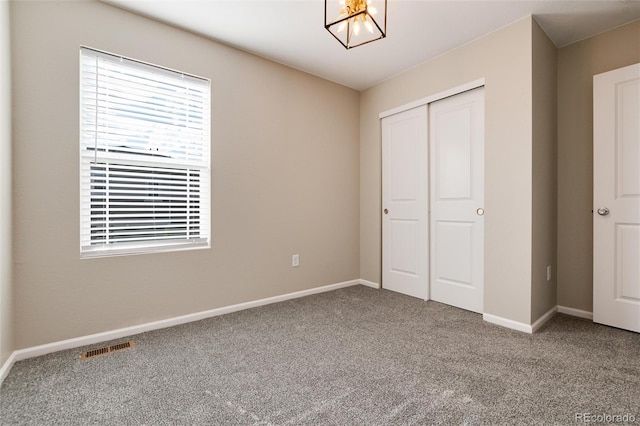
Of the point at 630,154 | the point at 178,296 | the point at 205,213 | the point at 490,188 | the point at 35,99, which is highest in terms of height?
the point at 35,99

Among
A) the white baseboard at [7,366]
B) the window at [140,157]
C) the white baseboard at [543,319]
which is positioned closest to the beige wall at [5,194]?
the white baseboard at [7,366]

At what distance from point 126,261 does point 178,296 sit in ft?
1.66

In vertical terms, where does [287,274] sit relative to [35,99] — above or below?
below

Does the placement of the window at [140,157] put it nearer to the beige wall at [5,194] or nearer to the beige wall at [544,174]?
the beige wall at [5,194]

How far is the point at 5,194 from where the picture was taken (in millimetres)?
1832

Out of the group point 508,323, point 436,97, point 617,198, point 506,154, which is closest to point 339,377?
point 508,323

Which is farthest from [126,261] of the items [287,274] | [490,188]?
[490,188]

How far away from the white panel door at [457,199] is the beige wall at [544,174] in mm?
418

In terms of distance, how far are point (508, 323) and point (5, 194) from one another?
365cm

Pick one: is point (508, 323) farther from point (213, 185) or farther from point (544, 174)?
point (213, 185)

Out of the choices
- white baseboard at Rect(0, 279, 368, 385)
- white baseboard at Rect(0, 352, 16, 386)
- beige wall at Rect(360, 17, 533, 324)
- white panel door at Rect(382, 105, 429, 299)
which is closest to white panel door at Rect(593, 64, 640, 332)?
beige wall at Rect(360, 17, 533, 324)

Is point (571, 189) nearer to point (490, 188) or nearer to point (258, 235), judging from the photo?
point (490, 188)

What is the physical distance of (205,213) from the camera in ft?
9.12

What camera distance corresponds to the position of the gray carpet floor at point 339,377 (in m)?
1.45
